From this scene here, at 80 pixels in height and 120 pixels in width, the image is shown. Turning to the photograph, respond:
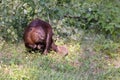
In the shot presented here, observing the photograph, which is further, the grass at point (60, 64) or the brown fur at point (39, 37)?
the brown fur at point (39, 37)

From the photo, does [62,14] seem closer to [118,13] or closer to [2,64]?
[118,13]

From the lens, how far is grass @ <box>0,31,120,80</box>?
5.82m

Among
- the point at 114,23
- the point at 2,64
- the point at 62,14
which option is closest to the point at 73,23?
the point at 62,14

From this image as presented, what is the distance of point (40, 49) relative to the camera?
6.88m

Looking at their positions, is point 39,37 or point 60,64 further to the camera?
point 39,37

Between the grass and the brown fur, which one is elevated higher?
the brown fur

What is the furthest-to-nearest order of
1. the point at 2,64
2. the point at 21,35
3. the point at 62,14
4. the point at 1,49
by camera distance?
1. the point at 62,14
2. the point at 21,35
3. the point at 1,49
4. the point at 2,64

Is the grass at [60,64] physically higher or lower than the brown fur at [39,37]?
lower

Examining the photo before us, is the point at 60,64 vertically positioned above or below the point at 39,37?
below

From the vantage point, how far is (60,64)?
641 cm

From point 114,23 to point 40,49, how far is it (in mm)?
1612

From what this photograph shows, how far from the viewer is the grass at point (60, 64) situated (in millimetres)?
5824

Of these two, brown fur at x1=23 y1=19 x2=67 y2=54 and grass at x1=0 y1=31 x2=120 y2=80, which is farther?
brown fur at x1=23 y1=19 x2=67 y2=54

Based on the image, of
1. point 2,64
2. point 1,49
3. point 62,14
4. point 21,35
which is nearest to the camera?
point 2,64
